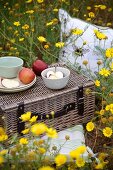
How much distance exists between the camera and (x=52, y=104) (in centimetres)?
209

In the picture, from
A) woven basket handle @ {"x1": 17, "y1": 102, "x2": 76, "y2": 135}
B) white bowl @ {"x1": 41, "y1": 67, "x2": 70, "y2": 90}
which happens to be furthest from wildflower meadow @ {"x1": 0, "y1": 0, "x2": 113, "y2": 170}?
white bowl @ {"x1": 41, "y1": 67, "x2": 70, "y2": 90}

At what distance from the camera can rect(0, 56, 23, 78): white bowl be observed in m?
2.10

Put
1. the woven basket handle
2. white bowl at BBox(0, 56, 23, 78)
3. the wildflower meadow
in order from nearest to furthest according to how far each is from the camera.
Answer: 1. the wildflower meadow
2. the woven basket handle
3. white bowl at BBox(0, 56, 23, 78)

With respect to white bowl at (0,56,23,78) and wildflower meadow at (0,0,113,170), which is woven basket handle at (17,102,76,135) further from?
white bowl at (0,56,23,78)

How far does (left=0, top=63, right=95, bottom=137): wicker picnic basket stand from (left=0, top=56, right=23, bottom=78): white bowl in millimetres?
104

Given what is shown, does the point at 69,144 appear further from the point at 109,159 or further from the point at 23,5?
the point at 23,5

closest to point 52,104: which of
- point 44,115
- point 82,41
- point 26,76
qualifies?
point 44,115

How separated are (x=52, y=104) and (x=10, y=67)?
273 mm

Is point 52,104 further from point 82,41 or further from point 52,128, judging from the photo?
point 82,41

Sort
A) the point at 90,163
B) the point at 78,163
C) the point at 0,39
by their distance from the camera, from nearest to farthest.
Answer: the point at 78,163, the point at 90,163, the point at 0,39

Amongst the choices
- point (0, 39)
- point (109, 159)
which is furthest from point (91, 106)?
point (0, 39)

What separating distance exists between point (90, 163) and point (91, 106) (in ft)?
1.51

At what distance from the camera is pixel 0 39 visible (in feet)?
→ 9.98

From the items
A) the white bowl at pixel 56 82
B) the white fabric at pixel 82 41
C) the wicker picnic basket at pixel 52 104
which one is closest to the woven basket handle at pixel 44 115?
the wicker picnic basket at pixel 52 104
